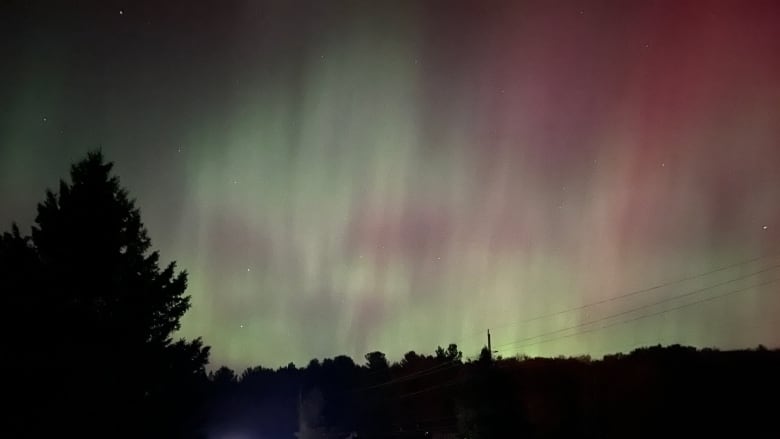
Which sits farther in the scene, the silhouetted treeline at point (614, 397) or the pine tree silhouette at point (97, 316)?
the silhouetted treeline at point (614, 397)

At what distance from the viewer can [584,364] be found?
75.8 metres

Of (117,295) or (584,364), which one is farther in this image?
(584,364)

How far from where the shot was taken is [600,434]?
61062 mm

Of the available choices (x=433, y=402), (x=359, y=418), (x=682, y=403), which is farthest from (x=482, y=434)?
(x=359, y=418)

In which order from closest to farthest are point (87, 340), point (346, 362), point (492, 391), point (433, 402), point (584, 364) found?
1. point (87, 340)
2. point (492, 391)
3. point (584, 364)
4. point (433, 402)
5. point (346, 362)

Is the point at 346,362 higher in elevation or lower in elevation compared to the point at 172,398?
higher

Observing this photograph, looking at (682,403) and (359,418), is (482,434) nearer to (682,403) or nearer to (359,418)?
(682,403)

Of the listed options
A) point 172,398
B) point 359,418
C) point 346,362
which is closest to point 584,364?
point 359,418

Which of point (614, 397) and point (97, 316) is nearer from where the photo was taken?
point (97, 316)

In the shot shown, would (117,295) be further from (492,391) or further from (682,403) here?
(682,403)

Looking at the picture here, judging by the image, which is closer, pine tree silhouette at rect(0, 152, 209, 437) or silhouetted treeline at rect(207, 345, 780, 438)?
pine tree silhouette at rect(0, 152, 209, 437)

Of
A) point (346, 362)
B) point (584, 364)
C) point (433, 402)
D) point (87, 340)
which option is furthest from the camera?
point (346, 362)

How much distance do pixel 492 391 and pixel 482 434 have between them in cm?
370

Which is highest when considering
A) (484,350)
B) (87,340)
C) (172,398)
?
(484,350)
